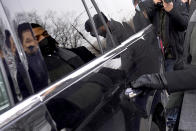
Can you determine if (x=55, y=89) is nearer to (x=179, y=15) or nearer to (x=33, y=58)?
(x=33, y=58)

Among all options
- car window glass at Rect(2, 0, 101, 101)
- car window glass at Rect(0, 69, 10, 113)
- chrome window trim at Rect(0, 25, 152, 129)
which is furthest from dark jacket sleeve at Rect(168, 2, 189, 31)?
car window glass at Rect(0, 69, 10, 113)

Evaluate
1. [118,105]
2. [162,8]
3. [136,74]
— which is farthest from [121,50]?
[162,8]

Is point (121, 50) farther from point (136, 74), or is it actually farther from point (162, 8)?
point (162, 8)

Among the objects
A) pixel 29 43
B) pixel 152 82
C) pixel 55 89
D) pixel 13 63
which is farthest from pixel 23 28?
pixel 152 82

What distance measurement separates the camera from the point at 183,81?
172cm

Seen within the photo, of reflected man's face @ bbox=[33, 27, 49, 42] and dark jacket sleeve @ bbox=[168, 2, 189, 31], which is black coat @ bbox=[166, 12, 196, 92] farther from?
dark jacket sleeve @ bbox=[168, 2, 189, 31]

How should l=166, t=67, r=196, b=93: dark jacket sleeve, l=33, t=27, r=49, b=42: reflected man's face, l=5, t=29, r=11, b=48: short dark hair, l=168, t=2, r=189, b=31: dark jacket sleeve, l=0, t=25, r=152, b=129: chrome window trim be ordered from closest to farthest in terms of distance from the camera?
1. l=0, t=25, r=152, b=129: chrome window trim
2. l=5, t=29, r=11, b=48: short dark hair
3. l=33, t=27, r=49, b=42: reflected man's face
4. l=166, t=67, r=196, b=93: dark jacket sleeve
5. l=168, t=2, r=189, b=31: dark jacket sleeve

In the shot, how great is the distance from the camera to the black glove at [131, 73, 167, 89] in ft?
5.83

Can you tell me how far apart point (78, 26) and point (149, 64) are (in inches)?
39.1

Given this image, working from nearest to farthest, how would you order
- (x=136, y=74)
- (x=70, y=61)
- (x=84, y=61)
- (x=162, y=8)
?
(x=70, y=61), (x=84, y=61), (x=136, y=74), (x=162, y=8)

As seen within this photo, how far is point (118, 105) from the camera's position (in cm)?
174

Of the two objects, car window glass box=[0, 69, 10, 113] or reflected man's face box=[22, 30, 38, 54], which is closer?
car window glass box=[0, 69, 10, 113]

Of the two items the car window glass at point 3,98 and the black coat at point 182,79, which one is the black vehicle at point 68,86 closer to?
the car window glass at point 3,98

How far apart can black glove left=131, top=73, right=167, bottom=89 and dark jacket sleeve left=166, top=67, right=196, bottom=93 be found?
0.04 m
